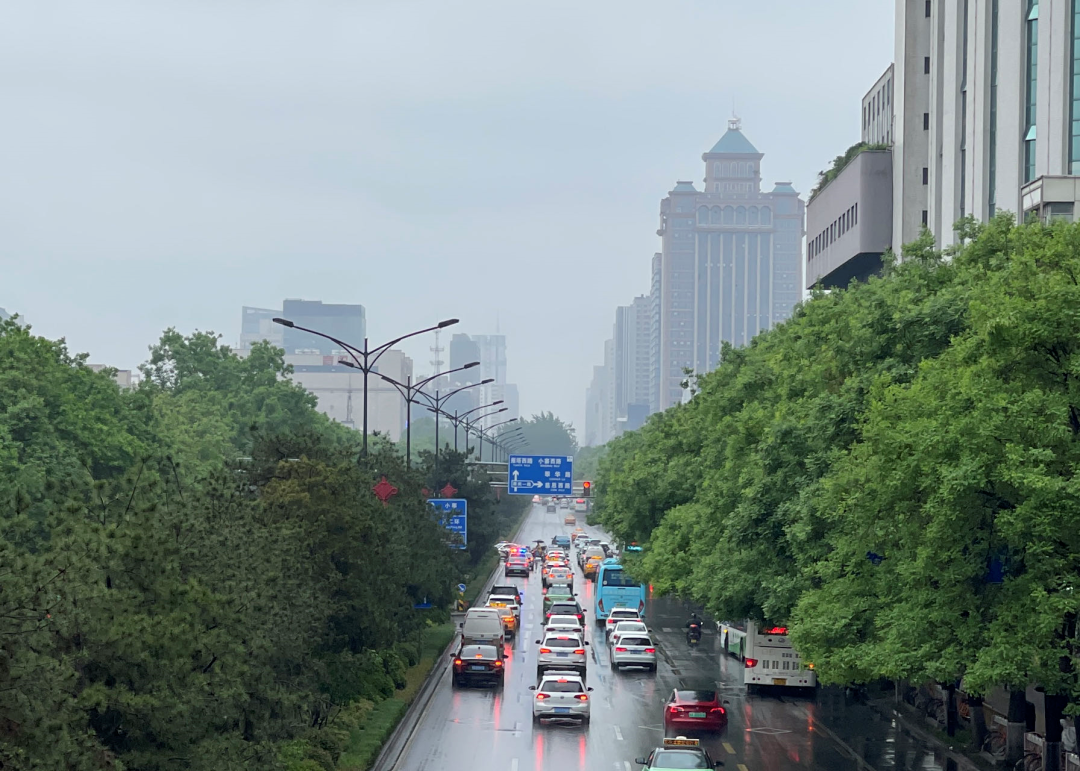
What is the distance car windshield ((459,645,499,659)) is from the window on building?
3290cm

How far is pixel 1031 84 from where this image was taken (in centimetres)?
6438

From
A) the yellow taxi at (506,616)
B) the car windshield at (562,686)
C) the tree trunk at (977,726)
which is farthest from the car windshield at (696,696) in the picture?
the yellow taxi at (506,616)

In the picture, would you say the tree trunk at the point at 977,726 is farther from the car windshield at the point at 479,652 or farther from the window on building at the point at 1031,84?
the window on building at the point at 1031,84

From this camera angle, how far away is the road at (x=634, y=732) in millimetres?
33344

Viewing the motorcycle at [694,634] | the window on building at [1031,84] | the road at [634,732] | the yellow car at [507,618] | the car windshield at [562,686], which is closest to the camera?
the road at [634,732]

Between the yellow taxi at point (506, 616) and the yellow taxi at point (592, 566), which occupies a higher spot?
the yellow taxi at point (506, 616)

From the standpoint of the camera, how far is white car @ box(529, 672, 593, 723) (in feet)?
128

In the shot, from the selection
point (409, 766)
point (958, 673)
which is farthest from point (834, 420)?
point (409, 766)

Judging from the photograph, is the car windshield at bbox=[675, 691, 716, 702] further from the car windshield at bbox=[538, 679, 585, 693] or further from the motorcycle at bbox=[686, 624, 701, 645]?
the motorcycle at bbox=[686, 624, 701, 645]

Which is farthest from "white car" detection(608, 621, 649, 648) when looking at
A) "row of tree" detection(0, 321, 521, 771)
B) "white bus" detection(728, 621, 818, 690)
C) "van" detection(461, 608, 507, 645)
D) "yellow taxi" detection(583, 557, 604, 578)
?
"yellow taxi" detection(583, 557, 604, 578)

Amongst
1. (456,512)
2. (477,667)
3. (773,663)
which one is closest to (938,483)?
(773,663)

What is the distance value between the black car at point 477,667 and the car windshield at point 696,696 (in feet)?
34.7

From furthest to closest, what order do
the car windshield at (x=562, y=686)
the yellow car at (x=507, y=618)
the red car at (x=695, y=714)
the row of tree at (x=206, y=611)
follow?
the yellow car at (x=507, y=618), the car windshield at (x=562, y=686), the red car at (x=695, y=714), the row of tree at (x=206, y=611)

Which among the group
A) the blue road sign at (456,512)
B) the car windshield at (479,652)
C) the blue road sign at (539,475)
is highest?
the blue road sign at (539,475)
